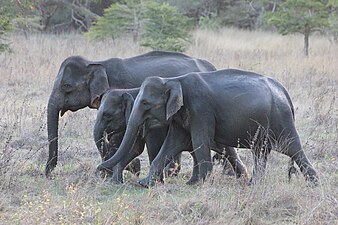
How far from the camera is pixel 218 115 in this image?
909 centimetres

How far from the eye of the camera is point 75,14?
39062mm

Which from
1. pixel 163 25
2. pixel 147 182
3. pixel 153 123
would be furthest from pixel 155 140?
pixel 163 25

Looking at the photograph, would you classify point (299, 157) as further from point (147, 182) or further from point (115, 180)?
point (115, 180)

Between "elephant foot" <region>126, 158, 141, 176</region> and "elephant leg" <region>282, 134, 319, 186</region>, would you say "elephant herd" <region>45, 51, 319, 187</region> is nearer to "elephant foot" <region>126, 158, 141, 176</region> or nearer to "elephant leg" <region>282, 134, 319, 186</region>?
"elephant leg" <region>282, 134, 319, 186</region>

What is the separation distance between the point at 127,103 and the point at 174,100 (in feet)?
3.23

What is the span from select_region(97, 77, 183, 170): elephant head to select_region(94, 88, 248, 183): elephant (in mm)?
295

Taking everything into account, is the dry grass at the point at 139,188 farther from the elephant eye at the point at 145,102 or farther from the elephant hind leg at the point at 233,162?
the elephant eye at the point at 145,102

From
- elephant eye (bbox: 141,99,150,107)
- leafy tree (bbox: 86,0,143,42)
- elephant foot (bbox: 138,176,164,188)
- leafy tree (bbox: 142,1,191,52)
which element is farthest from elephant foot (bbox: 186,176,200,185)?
leafy tree (bbox: 86,0,143,42)

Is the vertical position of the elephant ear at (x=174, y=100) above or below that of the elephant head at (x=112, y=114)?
above

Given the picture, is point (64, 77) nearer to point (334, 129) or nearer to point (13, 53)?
point (334, 129)

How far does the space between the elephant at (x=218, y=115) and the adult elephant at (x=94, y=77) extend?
1598 mm

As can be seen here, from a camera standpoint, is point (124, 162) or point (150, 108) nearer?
point (150, 108)

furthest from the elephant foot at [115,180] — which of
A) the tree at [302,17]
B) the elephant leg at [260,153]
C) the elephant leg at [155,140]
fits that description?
the tree at [302,17]

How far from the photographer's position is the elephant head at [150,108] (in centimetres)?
890
